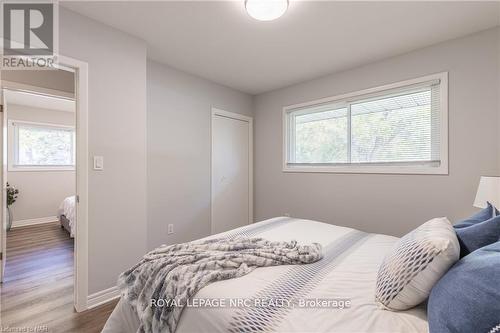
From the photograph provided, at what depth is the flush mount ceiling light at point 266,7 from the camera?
5.52ft

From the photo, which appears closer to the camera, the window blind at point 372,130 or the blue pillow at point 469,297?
the blue pillow at point 469,297

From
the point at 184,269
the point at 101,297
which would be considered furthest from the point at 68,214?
the point at 184,269

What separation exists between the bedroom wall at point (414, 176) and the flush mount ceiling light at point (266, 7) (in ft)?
5.45

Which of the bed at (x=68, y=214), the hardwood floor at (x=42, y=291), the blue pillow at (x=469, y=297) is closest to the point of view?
the blue pillow at (x=469, y=297)

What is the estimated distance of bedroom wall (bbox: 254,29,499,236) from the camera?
217 cm

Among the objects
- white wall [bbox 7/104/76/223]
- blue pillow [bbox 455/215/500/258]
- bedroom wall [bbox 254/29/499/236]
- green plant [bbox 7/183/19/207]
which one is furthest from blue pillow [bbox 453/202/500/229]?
white wall [bbox 7/104/76/223]

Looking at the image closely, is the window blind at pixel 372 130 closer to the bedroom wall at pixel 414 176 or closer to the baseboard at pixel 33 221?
the bedroom wall at pixel 414 176

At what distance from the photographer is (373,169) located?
283cm

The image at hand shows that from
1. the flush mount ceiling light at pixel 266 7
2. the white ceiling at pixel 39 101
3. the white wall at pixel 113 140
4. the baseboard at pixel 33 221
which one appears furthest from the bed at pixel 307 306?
the baseboard at pixel 33 221

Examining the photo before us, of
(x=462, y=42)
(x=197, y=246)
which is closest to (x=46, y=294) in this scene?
(x=197, y=246)

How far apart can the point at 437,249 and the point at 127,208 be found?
2.32m

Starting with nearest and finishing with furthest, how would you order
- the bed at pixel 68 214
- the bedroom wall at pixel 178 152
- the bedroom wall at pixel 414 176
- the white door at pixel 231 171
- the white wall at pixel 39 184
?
the bedroom wall at pixel 414 176 < the bedroom wall at pixel 178 152 < the white door at pixel 231 171 < the bed at pixel 68 214 < the white wall at pixel 39 184

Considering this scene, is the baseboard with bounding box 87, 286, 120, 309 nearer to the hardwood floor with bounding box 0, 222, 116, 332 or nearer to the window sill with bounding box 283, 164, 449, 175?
the hardwood floor with bounding box 0, 222, 116, 332

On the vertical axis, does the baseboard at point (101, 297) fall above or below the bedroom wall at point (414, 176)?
below
